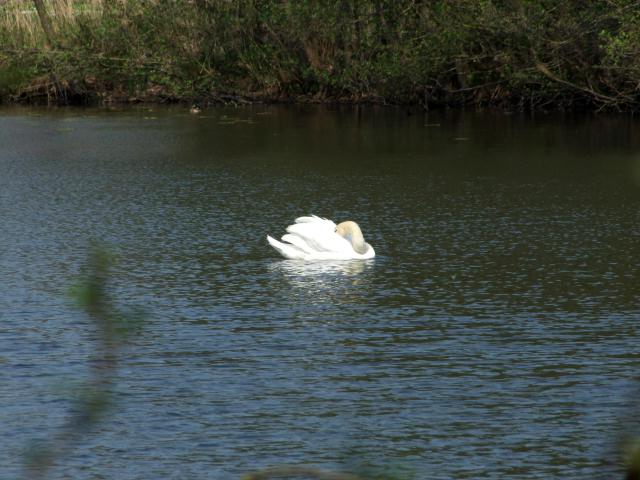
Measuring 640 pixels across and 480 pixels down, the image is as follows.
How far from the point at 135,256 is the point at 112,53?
22081mm

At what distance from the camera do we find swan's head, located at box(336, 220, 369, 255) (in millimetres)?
11695

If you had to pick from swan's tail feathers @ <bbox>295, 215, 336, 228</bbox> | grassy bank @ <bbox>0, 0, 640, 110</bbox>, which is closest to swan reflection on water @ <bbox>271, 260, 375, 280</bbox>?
swan's tail feathers @ <bbox>295, 215, 336, 228</bbox>

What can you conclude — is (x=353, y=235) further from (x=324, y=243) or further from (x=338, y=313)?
(x=338, y=313)

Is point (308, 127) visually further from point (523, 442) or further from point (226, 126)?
point (523, 442)

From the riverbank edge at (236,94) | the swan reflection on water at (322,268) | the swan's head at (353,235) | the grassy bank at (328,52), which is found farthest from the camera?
the riverbank edge at (236,94)

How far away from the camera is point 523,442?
21.9 ft

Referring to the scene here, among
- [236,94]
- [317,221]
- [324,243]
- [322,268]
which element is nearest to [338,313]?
[322,268]

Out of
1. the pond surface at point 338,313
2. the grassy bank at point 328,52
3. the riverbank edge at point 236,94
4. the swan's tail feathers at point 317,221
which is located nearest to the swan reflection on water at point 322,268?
the pond surface at point 338,313

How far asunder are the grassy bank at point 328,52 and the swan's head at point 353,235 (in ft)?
39.7

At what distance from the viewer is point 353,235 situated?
11719mm

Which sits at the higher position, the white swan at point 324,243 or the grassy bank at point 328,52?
the grassy bank at point 328,52

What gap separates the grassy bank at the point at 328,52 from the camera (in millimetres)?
25719

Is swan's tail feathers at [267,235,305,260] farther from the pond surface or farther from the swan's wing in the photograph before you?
the pond surface

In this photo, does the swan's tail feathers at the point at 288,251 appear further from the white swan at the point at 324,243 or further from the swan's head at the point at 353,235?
the swan's head at the point at 353,235
